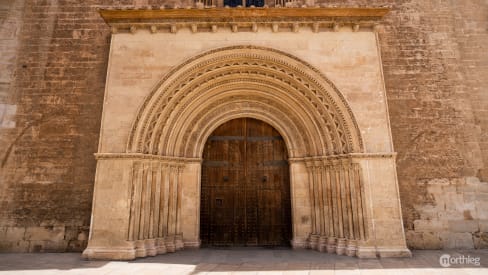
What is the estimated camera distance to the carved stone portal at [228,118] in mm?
5957

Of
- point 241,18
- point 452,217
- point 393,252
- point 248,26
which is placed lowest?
point 393,252

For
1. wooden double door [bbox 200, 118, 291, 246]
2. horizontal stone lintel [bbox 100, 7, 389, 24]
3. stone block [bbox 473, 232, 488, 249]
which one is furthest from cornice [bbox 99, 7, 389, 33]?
stone block [bbox 473, 232, 488, 249]

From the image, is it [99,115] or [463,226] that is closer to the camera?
[463,226]

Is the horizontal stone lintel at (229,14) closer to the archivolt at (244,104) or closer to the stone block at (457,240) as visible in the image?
the archivolt at (244,104)

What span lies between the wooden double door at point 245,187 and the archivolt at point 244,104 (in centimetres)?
36

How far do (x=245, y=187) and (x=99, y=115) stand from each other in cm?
424

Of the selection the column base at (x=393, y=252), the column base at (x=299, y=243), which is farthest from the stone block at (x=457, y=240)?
the column base at (x=299, y=243)

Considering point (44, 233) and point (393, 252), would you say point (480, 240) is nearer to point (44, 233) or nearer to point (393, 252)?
point (393, 252)

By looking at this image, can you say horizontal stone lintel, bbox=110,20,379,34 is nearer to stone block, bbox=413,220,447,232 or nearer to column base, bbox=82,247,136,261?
stone block, bbox=413,220,447,232

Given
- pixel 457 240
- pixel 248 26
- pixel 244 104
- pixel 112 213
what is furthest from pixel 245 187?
pixel 457 240

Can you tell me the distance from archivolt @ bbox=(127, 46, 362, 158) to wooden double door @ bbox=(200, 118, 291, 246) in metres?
0.36

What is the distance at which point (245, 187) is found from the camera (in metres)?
7.32

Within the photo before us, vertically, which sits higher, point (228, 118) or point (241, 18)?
→ point (241, 18)

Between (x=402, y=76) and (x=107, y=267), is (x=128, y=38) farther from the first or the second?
(x=402, y=76)
